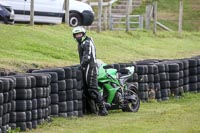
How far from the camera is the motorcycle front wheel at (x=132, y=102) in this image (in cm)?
1742

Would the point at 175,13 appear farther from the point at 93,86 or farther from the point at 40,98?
the point at 40,98

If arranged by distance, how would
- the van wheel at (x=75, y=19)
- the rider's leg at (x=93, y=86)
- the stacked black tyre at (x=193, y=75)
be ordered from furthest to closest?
the van wheel at (x=75, y=19), the stacked black tyre at (x=193, y=75), the rider's leg at (x=93, y=86)

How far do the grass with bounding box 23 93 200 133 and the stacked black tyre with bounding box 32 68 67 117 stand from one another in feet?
0.73

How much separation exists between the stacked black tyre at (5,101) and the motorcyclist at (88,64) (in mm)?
3058

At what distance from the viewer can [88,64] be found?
1639 cm

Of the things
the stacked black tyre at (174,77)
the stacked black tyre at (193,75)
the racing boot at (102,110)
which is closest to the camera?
the racing boot at (102,110)

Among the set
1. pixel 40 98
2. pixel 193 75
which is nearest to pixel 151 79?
pixel 193 75

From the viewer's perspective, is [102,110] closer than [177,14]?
Yes

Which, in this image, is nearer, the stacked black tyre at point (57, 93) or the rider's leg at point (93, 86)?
the stacked black tyre at point (57, 93)

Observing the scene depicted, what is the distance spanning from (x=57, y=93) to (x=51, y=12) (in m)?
16.2

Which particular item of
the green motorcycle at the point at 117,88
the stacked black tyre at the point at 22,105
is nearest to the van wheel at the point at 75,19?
the green motorcycle at the point at 117,88

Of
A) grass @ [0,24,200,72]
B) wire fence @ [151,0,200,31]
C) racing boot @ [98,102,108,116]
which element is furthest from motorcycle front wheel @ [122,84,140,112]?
wire fence @ [151,0,200,31]

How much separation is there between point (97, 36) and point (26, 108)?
16754 millimetres

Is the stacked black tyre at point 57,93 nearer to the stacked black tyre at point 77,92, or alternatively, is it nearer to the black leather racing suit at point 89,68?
the stacked black tyre at point 77,92
